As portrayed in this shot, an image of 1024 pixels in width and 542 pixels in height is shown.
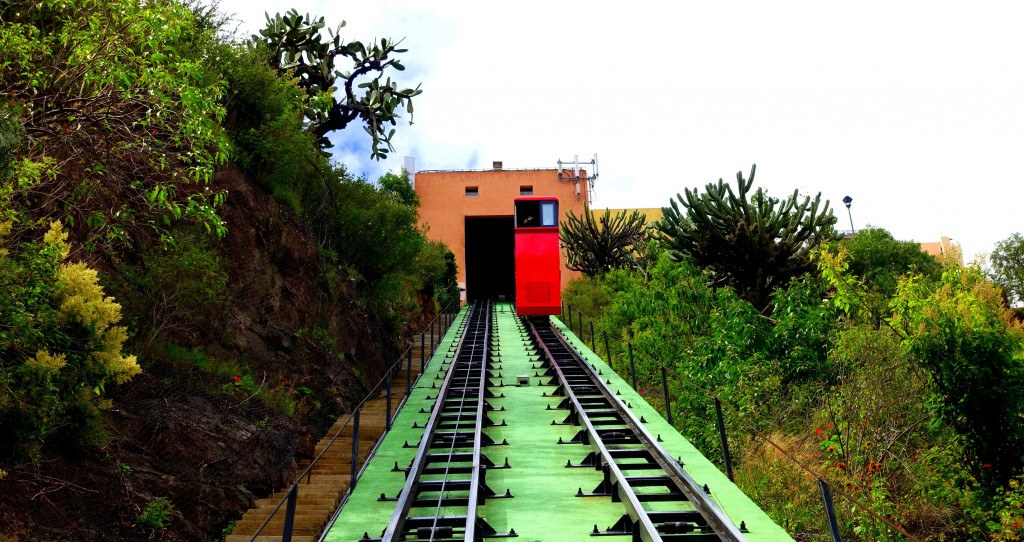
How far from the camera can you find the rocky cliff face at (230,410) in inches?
241

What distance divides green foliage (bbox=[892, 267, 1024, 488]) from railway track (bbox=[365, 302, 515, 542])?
230 inches

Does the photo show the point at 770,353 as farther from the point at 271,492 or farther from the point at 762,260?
the point at 271,492

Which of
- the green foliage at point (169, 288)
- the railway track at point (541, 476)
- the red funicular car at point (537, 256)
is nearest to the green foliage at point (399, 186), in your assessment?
the red funicular car at point (537, 256)

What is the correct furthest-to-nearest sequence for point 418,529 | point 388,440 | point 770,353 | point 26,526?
point 770,353 → point 388,440 → point 418,529 → point 26,526

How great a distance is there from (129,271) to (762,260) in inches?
493

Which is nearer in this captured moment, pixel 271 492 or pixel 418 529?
pixel 418 529

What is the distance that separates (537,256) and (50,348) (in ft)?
57.3

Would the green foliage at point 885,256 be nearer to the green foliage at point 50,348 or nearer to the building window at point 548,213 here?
the building window at point 548,213

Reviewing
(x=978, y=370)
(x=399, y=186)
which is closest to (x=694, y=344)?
(x=978, y=370)

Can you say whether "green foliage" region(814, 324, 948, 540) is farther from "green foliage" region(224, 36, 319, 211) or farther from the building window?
the building window

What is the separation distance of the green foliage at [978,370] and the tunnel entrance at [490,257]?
34755 millimetres

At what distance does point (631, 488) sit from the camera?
7098mm

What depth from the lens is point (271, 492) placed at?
8.55 m

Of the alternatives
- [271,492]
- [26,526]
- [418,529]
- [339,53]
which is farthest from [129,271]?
[339,53]
